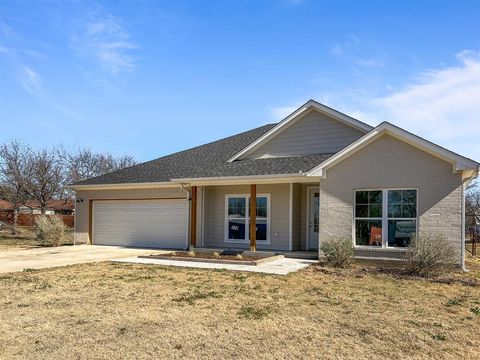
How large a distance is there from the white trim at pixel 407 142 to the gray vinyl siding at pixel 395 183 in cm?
15

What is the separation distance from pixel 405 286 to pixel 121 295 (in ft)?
20.4

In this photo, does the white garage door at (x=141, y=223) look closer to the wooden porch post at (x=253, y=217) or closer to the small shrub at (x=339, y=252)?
the wooden porch post at (x=253, y=217)

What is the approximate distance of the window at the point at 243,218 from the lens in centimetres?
1680

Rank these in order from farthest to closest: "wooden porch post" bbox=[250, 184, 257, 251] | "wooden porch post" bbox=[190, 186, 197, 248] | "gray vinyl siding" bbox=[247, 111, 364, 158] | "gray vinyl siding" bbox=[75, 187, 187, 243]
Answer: "gray vinyl siding" bbox=[75, 187, 187, 243]
"wooden porch post" bbox=[190, 186, 197, 248]
"gray vinyl siding" bbox=[247, 111, 364, 158]
"wooden porch post" bbox=[250, 184, 257, 251]

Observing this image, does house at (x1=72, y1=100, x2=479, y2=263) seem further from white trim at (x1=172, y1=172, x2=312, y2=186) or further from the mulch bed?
the mulch bed

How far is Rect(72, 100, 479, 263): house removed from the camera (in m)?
12.4

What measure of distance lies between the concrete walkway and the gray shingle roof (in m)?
3.14

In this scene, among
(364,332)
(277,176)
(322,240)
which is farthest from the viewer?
(277,176)

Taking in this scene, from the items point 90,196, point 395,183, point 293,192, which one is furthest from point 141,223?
point 395,183

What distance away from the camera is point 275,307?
7527 mm

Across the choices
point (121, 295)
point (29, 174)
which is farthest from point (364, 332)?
point (29, 174)

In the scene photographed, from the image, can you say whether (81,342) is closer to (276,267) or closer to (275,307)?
(275,307)

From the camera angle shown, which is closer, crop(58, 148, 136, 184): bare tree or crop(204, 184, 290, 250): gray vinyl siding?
crop(204, 184, 290, 250): gray vinyl siding

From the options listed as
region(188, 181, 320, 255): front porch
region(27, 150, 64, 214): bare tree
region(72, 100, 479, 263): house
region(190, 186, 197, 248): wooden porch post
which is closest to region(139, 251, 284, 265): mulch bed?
region(188, 181, 320, 255): front porch
